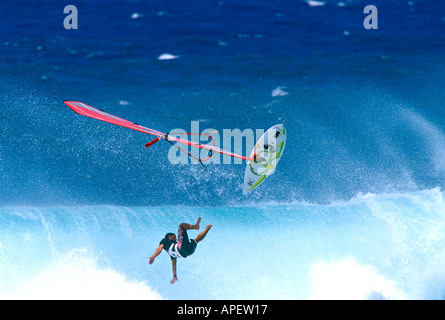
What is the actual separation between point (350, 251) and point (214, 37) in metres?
7.31

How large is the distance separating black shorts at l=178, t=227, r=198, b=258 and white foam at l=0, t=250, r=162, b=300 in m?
2.08

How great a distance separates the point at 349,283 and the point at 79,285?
7.22 metres

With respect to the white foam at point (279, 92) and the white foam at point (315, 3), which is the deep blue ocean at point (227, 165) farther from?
the white foam at point (279, 92)

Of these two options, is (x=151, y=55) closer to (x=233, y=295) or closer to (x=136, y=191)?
(x=136, y=191)

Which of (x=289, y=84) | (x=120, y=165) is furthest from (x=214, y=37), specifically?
(x=120, y=165)

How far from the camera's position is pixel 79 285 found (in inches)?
576

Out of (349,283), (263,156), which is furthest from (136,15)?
(349,283)

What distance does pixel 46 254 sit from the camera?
50.6 feet

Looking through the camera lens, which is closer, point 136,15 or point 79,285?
point 79,285

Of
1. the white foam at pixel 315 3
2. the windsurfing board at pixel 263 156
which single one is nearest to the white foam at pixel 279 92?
the white foam at pixel 315 3

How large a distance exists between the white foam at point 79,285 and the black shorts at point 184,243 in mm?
2085

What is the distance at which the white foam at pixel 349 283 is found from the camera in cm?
1427

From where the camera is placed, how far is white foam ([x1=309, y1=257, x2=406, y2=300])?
14266 mm

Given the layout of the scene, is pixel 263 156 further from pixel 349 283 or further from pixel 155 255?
pixel 349 283
